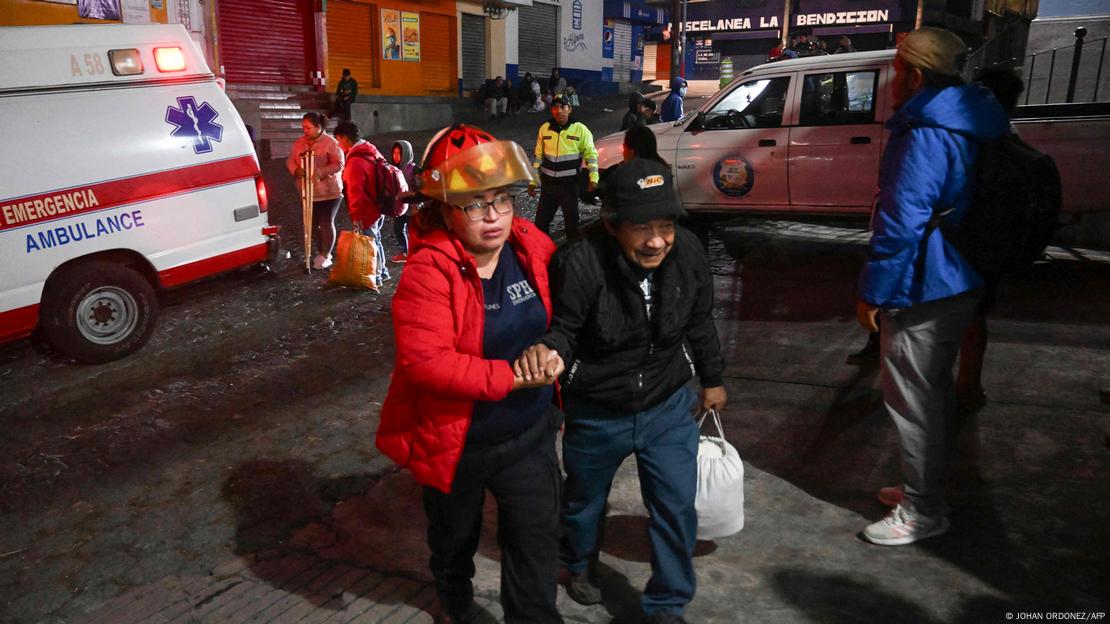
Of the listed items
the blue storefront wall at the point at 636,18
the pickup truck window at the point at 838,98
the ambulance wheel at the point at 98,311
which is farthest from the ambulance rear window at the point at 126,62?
the blue storefront wall at the point at 636,18

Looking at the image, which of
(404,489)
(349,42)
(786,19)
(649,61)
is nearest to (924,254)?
(404,489)

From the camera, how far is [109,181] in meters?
5.98

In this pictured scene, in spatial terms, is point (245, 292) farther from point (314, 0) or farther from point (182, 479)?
point (314, 0)

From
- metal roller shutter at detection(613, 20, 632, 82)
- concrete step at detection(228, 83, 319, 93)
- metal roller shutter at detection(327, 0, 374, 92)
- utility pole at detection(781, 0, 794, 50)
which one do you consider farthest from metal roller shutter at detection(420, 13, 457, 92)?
utility pole at detection(781, 0, 794, 50)

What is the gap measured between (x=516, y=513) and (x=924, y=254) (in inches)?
72.9

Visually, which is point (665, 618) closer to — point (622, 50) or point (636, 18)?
point (622, 50)

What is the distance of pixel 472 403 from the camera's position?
2.37 metres

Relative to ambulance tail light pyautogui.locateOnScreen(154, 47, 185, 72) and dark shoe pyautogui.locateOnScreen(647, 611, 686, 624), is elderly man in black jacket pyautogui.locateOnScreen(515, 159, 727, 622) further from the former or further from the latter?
ambulance tail light pyautogui.locateOnScreen(154, 47, 185, 72)

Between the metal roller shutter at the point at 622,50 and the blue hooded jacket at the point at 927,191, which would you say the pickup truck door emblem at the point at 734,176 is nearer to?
the blue hooded jacket at the point at 927,191

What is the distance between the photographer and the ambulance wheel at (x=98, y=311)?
5.95 meters

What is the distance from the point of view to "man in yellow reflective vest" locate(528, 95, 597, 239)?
353 inches

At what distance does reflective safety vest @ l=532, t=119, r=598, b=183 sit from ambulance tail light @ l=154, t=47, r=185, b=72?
374cm

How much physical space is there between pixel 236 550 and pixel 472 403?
190 cm

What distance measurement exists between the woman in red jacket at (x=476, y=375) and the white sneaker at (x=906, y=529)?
59.3 inches
